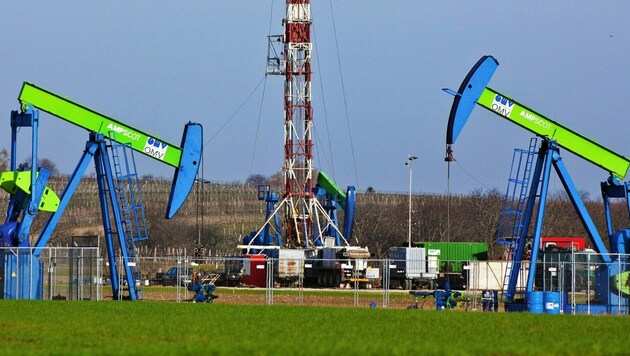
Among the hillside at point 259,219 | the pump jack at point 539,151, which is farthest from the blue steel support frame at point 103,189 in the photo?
the hillside at point 259,219

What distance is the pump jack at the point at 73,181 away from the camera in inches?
1841

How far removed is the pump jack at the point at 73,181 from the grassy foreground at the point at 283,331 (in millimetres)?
3949

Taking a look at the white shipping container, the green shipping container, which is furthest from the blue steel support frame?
the green shipping container

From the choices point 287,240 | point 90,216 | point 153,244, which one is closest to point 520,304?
point 287,240

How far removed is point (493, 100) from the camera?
48.4 m

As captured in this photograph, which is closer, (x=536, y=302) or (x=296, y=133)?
(x=536, y=302)

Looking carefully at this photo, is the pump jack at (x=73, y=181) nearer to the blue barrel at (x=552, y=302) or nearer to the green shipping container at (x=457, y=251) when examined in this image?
the blue barrel at (x=552, y=302)

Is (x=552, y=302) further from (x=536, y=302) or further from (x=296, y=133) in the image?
(x=296, y=133)

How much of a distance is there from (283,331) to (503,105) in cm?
1940

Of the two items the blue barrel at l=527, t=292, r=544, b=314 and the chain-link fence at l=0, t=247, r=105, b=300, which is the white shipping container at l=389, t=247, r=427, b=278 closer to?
the blue barrel at l=527, t=292, r=544, b=314

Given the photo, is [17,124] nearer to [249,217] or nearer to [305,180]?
[305,180]

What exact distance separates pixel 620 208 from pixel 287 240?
5287cm

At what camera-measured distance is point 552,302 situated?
44.9 meters

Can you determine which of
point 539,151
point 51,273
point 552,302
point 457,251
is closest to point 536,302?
point 552,302
